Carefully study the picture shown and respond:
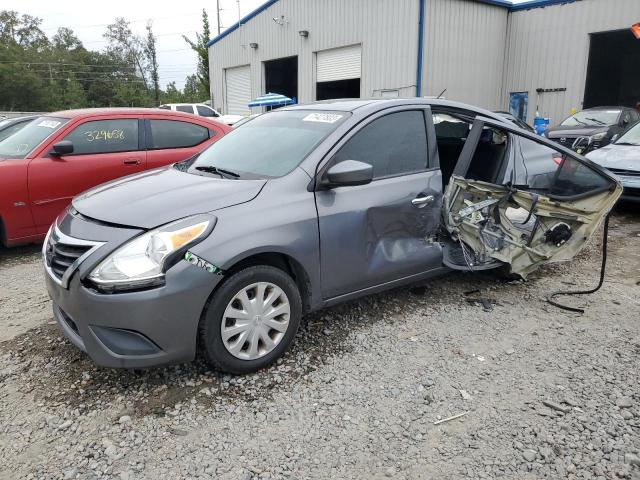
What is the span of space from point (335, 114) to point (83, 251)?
75.1 inches

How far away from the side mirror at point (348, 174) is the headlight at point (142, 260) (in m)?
0.94

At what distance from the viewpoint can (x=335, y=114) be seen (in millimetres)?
3602

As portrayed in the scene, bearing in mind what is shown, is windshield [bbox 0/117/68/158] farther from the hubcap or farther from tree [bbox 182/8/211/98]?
tree [bbox 182/8/211/98]

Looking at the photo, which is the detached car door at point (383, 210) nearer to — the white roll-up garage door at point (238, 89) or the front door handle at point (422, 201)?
the front door handle at point (422, 201)

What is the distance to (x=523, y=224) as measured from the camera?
4.33 meters

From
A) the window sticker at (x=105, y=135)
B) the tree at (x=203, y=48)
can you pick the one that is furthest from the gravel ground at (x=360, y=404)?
the tree at (x=203, y=48)

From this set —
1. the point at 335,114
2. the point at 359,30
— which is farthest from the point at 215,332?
the point at 359,30

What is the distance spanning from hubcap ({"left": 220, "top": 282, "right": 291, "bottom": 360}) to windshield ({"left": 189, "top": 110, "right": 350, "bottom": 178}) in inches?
31.3

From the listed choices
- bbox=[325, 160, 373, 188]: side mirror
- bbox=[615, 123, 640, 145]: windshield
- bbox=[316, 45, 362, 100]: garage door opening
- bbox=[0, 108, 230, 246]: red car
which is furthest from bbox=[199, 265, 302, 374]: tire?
bbox=[316, 45, 362, 100]: garage door opening

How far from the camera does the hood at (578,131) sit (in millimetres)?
11566

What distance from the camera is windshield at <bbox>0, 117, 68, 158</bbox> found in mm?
5406

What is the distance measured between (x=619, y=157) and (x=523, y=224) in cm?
416

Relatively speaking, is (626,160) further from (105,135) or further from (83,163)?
(83,163)

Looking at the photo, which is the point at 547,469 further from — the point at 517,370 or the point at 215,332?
the point at 215,332
